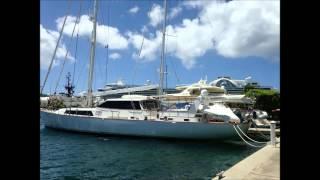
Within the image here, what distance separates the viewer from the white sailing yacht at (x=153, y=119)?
94.2 feet

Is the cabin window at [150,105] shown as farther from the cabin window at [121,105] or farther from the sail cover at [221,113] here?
the sail cover at [221,113]

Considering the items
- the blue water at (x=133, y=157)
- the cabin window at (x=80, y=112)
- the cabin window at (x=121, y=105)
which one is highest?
the cabin window at (x=121, y=105)

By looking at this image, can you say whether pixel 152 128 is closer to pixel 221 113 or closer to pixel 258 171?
pixel 221 113

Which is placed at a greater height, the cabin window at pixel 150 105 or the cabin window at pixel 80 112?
the cabin window at pixel 150 105

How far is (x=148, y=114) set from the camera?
31688 millimetres

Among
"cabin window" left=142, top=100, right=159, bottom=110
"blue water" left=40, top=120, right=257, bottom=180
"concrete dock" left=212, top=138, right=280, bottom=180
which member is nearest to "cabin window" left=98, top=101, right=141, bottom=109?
"cabin window" left=142, top=100, right=159, bottom=110

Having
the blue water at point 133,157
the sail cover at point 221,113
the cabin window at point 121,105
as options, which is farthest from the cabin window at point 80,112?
the sail cover at point 221,113

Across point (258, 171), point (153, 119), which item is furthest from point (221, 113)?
point (258, 171)

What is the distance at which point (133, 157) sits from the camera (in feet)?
69.3

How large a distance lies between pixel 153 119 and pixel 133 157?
32.0 feet

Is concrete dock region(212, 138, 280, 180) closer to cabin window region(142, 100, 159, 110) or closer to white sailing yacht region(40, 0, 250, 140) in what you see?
white sailing yacht region(40, 0, 250, 140)
